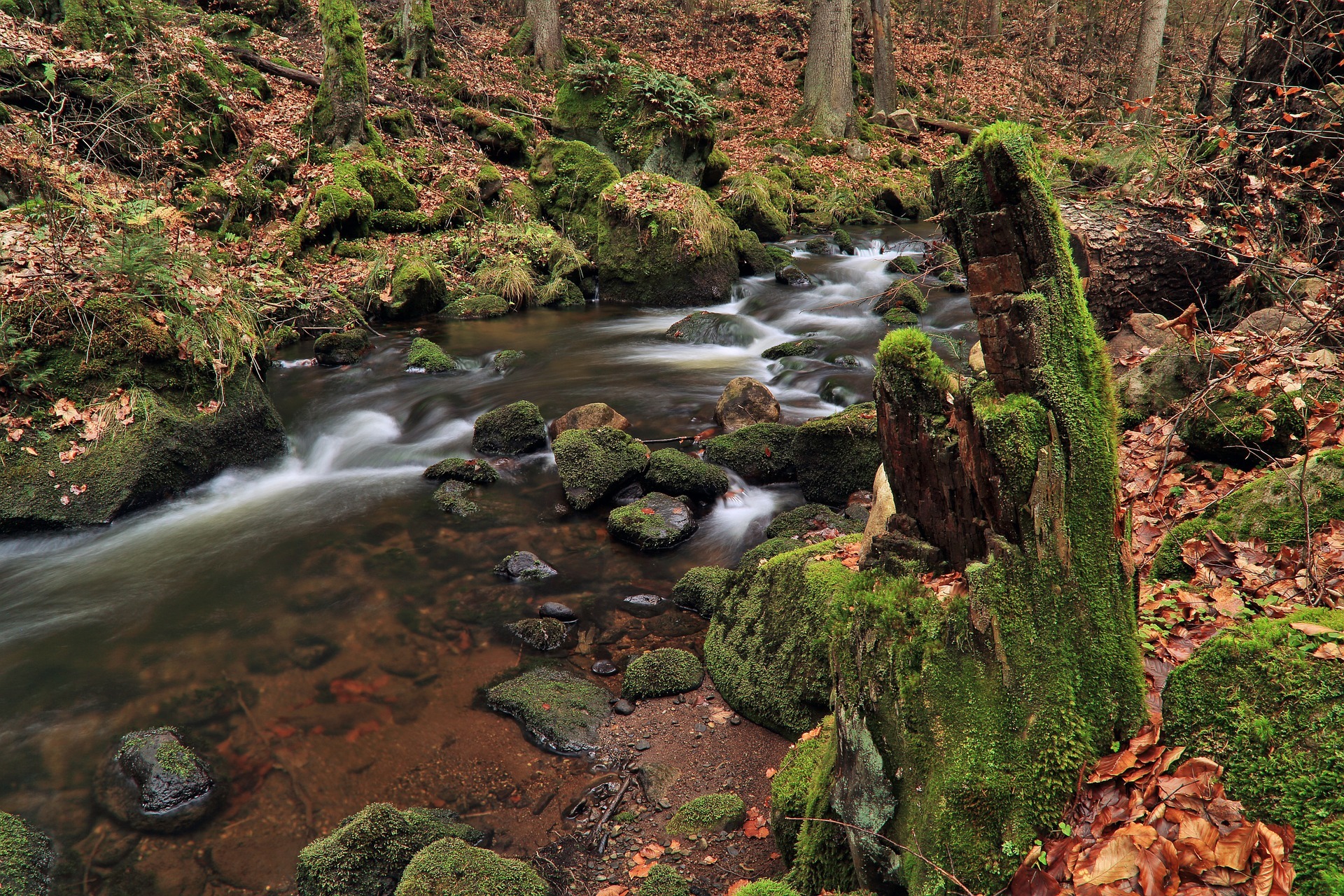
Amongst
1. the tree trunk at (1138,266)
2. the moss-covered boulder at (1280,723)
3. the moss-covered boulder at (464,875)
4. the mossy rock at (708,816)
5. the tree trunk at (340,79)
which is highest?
the tree trunk at (340,79)

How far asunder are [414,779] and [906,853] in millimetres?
3273

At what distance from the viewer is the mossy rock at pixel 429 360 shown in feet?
37.9

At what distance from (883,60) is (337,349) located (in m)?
21.7

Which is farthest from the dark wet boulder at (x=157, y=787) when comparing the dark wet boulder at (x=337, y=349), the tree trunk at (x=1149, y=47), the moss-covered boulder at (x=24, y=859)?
the tree trunk at (x=1149, y=47)

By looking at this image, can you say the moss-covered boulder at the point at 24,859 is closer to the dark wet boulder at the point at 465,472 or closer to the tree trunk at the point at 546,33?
the dark wet boulder at the point at 465,472

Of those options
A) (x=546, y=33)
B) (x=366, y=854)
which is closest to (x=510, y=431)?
(x=366, y=854)

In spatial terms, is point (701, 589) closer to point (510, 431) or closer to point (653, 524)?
point (653, 524)

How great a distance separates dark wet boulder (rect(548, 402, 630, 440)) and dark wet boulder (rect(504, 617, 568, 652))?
10.8 ft

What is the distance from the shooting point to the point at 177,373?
27.0 ft

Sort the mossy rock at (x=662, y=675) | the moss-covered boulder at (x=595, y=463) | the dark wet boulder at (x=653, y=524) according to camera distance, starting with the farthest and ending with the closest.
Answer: the moss-covered boulder at (x=595, y=463) → the dark wet boulder at (x=653, y=524) → the mossy rock at (x=662, y=675)

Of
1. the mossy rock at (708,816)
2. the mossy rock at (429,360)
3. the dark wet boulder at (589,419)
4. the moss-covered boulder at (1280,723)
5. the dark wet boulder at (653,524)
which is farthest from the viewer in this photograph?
the mossy rock at (429,360)

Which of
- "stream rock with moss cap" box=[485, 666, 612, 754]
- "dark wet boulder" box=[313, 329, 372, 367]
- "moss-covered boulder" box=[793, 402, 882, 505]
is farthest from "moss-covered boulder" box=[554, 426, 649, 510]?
"dark wet boulder" box=[313, 329, 372, 367]

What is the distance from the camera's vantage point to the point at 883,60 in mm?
25469

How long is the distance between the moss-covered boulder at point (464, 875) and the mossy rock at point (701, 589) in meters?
2.63
